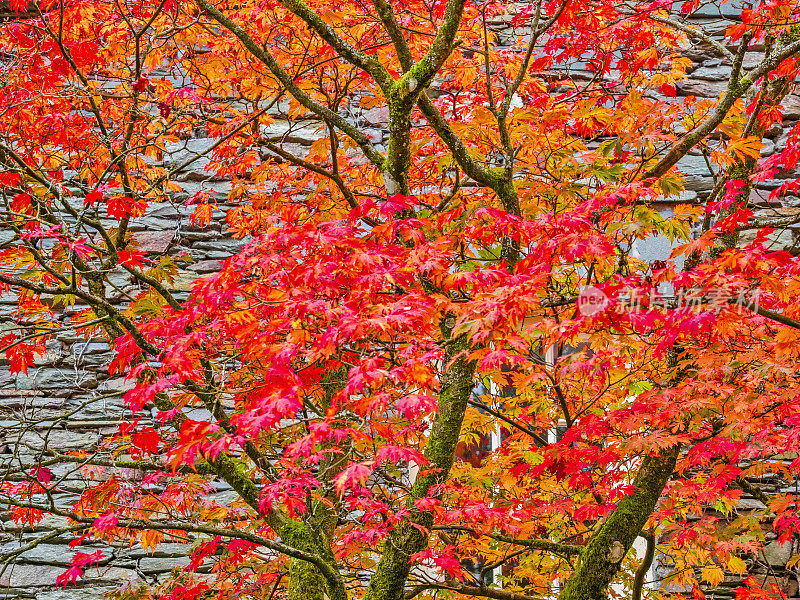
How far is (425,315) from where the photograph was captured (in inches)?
91.8

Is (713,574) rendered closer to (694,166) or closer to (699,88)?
(694,166)

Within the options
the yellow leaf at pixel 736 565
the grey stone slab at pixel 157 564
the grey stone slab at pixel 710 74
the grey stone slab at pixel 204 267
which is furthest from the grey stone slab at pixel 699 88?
the grey stone slab at pixel 157 564

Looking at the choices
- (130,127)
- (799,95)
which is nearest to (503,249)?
(130,127)

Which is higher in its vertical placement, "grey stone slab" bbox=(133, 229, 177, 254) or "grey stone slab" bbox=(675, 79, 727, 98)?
"grey stone slab" bbox=(675, 79, 727, 98)

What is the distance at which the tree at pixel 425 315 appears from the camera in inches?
98.0

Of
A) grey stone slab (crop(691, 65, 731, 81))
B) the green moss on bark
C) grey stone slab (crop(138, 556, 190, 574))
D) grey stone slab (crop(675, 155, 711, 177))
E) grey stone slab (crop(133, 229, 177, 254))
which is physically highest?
grey stone slab (crop(691, 65, 731, 81))

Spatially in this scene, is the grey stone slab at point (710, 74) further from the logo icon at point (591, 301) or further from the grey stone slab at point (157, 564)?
the grey stone slab at point (157, 564)

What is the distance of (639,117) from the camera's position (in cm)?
332

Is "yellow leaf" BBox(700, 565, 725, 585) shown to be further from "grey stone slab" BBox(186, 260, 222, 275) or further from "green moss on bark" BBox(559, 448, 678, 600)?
"grey stone slab" BBox(186, 260, 222, 275)

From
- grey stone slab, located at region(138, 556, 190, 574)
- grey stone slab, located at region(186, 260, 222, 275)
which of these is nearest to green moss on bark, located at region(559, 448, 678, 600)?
grey stone slab, located at region(138, 556, 190, 574)

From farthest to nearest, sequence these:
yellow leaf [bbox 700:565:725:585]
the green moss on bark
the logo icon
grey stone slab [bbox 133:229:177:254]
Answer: grey stone slab [bbox 133:229:177:254] → yellow leaf [bbox 700:565:725:585] → the green moss on bark → the logo icon

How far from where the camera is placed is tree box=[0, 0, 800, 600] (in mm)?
2488

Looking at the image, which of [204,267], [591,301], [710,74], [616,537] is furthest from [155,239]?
[710,74]

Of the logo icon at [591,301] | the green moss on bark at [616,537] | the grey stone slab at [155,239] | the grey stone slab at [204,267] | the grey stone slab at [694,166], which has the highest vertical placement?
the grey stone slab at [694,166]
